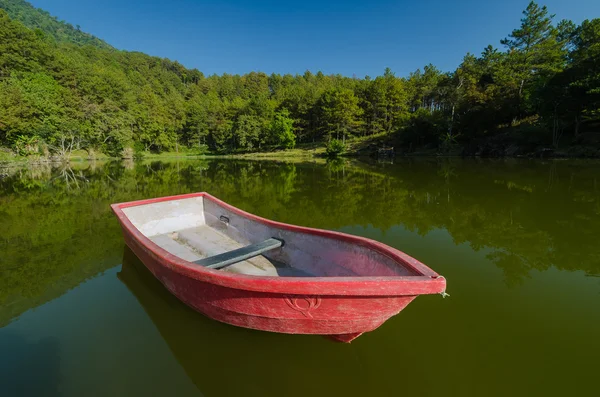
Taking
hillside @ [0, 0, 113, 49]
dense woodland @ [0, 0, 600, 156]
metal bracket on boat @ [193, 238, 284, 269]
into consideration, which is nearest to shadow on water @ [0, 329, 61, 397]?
metal bracket on boat @ [193, 238, 284, 269]

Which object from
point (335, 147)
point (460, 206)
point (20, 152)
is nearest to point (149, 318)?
point (460, 206)

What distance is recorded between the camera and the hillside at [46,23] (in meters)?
110

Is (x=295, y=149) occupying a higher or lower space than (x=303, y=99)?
lower

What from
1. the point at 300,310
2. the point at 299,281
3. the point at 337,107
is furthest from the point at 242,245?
the point at 337,107

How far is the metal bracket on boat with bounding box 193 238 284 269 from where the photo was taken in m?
3.51

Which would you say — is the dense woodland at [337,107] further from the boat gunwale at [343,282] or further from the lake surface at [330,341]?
the boat gunwale at [343,282]

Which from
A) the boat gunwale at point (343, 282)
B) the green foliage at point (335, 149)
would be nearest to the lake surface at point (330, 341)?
the boat gunwale at point (343, 282)

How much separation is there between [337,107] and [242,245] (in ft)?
137

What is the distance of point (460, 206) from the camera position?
857 centimetres

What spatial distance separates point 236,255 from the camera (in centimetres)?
375

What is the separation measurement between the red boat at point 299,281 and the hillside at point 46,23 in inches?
5769

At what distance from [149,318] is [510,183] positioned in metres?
14.7

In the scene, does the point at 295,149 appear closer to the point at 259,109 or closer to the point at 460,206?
the point at 259,109

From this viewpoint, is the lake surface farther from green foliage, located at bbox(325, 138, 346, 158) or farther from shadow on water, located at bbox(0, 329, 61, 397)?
green foliage, located at bbox(325, 138, 346, 158)
